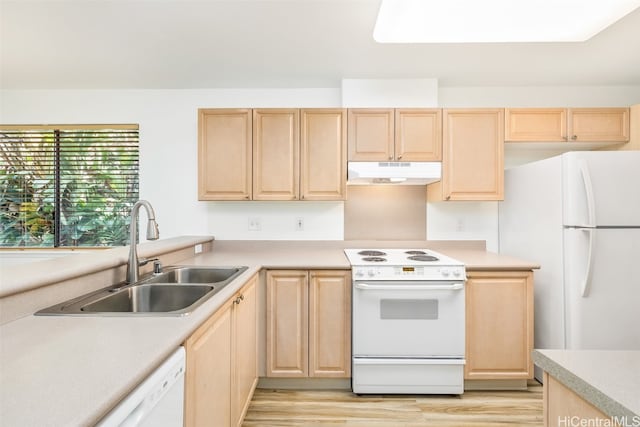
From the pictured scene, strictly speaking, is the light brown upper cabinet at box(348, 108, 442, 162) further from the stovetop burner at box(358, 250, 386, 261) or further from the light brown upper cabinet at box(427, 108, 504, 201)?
the stovetop burner at box(358, 250, 386, 261)

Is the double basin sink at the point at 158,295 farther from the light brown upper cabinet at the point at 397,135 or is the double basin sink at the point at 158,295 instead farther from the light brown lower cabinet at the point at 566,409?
the light brown upper cabinet at the point at 397,135

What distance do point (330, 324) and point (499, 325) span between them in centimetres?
118

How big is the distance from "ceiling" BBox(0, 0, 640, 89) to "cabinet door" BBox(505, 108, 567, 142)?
13.3 inches

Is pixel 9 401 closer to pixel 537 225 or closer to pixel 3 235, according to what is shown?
pixel 537 225

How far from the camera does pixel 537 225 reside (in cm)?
245

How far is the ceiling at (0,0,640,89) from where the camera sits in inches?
75.5

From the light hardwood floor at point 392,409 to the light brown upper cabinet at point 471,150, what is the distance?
4.85 feet

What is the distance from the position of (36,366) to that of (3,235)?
11.1 ft

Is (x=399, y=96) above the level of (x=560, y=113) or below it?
above

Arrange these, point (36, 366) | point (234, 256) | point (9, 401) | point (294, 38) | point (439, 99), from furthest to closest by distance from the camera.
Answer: point (439, 99) < point (234, 256) < point (294, 38) < point (36, 366) < point (9, 401)

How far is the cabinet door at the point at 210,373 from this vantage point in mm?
1107

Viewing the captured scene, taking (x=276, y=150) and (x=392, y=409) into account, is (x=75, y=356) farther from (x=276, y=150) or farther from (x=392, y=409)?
(x=276, y=150)

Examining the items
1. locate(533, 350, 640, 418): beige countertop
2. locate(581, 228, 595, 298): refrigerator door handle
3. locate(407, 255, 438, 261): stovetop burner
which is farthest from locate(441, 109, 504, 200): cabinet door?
locate(533, 350, 640, 418): beige countertop

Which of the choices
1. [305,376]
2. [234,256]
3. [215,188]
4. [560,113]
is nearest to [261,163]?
[215,188]
